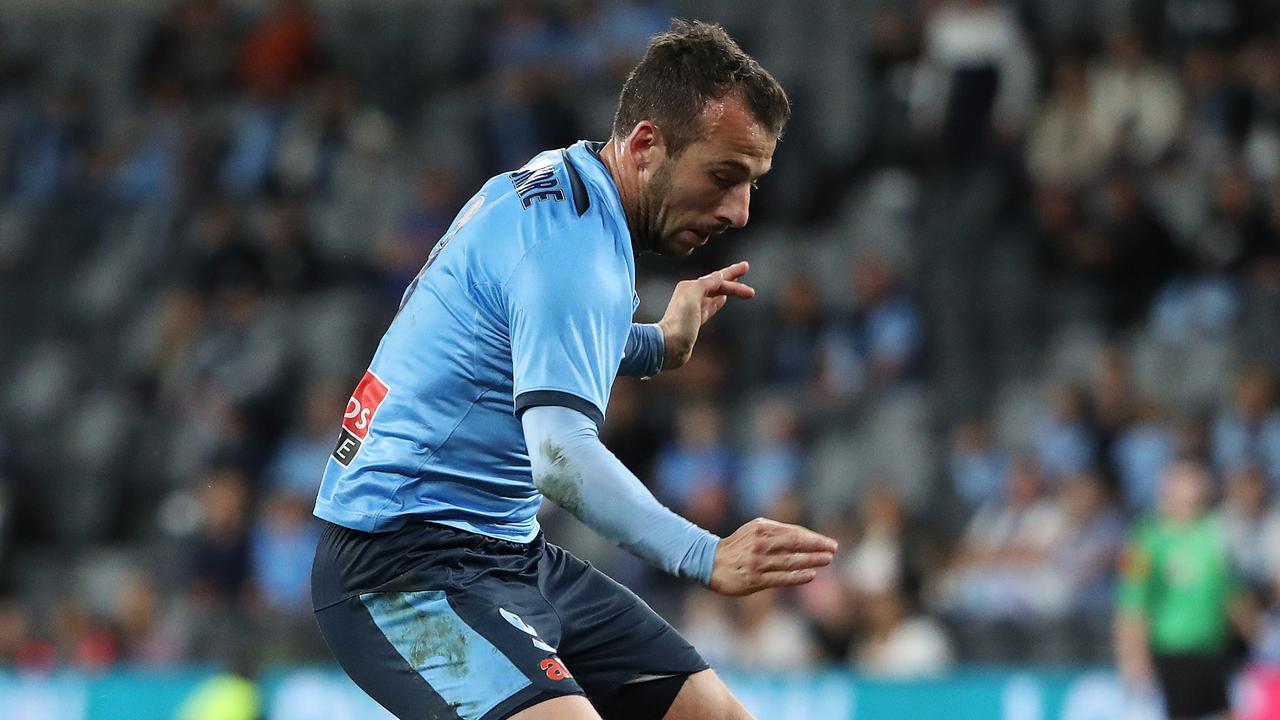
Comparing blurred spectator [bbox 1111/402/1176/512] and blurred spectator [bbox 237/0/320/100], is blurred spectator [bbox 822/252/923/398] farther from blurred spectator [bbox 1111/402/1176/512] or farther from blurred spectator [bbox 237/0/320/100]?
blurred spectator [bbox 237/0/320/100]

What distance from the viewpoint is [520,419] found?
410 centimetres

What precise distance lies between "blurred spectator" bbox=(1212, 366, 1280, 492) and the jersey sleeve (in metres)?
7.44

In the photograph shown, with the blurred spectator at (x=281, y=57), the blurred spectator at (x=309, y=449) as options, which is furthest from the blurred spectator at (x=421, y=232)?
the blurred spectator at (x=281, y=57)

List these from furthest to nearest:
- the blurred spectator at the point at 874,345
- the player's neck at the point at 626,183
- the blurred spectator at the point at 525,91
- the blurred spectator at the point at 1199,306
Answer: the blurred spectator at the point at 525,91, the blurred spectator at the point at 874,345, the blurred spectator at the point at 1199,306, the player's neck at the point at 626,183

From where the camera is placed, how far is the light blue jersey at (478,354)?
3.95 metres

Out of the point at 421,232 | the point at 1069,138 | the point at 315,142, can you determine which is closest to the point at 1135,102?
the point at 1069,138

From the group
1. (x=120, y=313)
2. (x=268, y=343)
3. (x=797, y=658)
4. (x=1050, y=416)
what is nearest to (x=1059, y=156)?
(x=1050, y=416)

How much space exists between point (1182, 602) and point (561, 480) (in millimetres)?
6848

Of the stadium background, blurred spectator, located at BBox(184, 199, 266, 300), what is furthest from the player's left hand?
blurred spectator, located at BBox(184, 199, 266, 300)

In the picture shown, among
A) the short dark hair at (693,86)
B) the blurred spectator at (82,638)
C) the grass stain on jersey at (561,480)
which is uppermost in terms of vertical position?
the short dark hair at (693,86)

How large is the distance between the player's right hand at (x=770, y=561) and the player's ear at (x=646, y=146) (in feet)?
3.21

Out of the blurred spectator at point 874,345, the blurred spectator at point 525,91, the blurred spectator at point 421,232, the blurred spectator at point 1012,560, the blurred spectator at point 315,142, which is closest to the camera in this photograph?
the blurred spectator at point 1012,560

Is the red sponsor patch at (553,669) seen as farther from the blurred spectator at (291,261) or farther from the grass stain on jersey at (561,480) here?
the blurred spectator at (291,261)

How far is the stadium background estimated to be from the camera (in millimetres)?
10828
